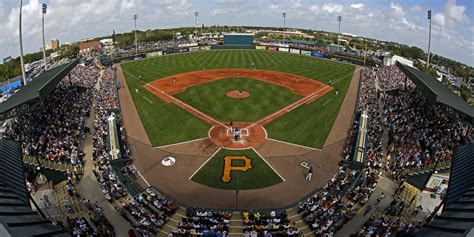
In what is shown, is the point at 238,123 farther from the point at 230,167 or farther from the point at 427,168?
the point at 427,168

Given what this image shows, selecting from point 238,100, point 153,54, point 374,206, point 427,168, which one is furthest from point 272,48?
point 374,206

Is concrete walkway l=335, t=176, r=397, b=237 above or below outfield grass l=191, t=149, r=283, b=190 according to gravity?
below

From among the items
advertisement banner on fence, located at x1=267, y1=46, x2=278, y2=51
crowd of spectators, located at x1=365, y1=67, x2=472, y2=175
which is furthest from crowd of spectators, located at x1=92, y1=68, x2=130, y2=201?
advertisement banner on fence, located at x1=267, y1=46, x2=278, y2=51

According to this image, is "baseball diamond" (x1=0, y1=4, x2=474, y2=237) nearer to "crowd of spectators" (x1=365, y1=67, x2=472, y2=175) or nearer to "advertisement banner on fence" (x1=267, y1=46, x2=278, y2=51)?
"crowd of spectators" (x1=365, y1=67, x2=472, y2=175)

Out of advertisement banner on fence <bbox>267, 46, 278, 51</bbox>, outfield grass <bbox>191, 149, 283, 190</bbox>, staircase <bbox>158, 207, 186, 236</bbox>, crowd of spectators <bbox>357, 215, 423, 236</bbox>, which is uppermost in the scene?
advertisement banner on fence <bbox>267, 46, 278, 51</bbox>

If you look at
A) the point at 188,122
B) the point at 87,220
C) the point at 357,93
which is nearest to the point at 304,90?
the point at 357,93
